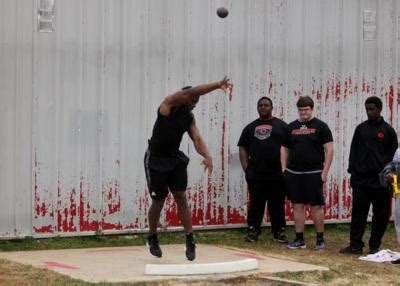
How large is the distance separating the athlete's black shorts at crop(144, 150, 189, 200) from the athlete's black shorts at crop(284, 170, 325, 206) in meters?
2.23

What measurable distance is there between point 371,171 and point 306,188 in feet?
2.65

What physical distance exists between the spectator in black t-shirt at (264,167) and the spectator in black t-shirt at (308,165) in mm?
336

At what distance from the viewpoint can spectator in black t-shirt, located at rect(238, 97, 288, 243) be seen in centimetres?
1189

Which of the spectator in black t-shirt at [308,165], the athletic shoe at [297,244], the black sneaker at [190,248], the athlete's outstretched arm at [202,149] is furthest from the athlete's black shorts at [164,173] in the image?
the athletic shoe at [297,244]

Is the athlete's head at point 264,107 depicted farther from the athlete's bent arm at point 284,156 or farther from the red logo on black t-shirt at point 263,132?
the athlete's bent arm at point 284,156

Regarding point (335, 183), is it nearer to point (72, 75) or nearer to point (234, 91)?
point (234, 91)

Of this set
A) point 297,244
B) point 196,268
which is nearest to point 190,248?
point 196,268

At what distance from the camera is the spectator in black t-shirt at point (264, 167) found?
11891mm

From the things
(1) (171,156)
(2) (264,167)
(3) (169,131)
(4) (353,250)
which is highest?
(3) (169,131)

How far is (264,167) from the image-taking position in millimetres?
11898

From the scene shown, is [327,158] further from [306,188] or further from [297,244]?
[297,244]

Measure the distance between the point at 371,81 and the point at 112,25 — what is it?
158 inches

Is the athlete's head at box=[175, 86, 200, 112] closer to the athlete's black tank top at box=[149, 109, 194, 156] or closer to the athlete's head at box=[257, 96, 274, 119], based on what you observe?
the athlete's black tank top at box=[149, 109, 194, 156]

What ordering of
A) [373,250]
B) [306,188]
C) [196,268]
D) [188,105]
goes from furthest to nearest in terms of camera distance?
1. [306,188]
2. [373,250]
3. [188,105]
4. [196,268]
